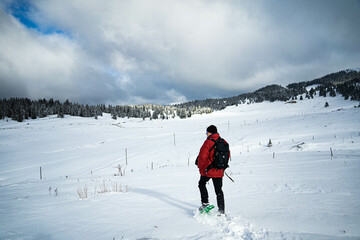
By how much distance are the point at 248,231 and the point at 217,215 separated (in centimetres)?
87

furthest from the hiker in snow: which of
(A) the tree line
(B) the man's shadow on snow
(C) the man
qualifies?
(A) the tree line

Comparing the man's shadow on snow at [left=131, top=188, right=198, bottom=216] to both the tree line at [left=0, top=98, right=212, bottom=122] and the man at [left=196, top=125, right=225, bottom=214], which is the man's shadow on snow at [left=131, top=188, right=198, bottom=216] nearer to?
the man at [left=196, top=125, right=225, bottom=214]

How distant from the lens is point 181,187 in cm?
700

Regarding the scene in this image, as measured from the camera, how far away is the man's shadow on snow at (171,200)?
4.78 meters

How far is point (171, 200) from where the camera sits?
5562 millimetres

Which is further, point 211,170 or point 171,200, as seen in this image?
point 171,200

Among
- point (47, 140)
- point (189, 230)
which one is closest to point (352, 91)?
point (189, 230)

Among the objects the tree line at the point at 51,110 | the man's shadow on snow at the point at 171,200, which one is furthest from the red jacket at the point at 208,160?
the tree line at the point at 51,110

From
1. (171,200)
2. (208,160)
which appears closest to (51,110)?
(171,200)

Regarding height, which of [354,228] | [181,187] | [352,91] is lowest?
[181,187]

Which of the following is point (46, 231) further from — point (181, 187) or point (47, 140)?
point (47, 140)

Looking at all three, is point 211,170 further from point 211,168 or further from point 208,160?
point 208,160

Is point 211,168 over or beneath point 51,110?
beneath

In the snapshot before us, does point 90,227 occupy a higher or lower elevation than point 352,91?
lower
